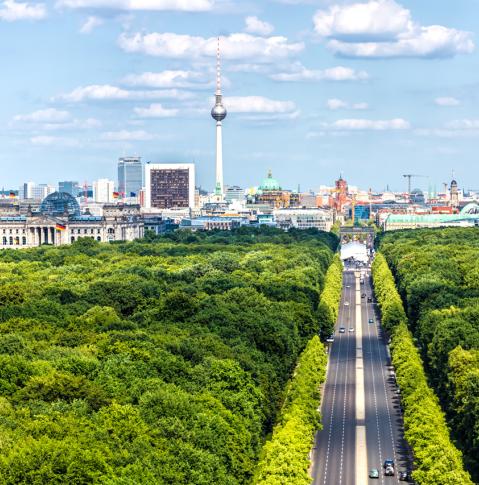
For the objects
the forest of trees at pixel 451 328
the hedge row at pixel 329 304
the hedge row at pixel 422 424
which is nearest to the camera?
the hedge row at pixel 422 424

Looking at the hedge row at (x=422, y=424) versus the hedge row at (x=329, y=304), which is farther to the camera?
the hedge row at (x=329, y=304)

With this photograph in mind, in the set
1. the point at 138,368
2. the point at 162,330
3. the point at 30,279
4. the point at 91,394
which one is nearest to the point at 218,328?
the point at 162,330

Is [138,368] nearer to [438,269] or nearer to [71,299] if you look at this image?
[71,299]

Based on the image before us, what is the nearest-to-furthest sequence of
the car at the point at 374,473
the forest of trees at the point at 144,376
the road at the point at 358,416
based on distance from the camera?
the forest of trees at the point at 144,376 → the car at the point at 374,473 → the road at the point at 358,416

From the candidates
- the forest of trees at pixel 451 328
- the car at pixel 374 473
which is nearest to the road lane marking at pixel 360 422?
the car at pixel 374 473

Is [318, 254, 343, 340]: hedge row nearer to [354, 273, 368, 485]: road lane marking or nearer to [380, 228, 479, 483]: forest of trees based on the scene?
[354, 273, 368, 485]: road lane marking

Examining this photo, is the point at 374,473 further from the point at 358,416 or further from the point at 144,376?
the point at 358,416

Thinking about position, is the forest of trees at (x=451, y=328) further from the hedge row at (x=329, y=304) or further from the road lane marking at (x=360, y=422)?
the hedge row at (x=329, y=304)

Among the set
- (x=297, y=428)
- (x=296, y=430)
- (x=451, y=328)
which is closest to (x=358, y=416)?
(x=451, y=328)
